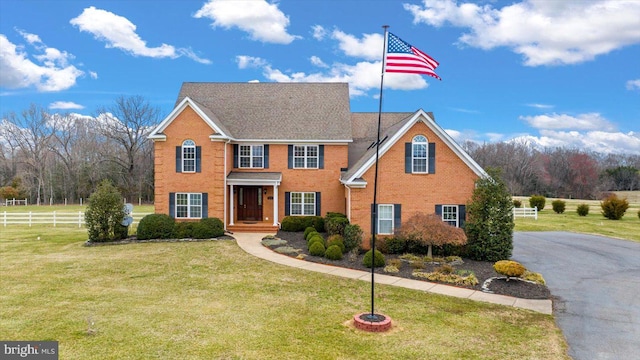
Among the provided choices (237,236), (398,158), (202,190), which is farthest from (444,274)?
(202,190)

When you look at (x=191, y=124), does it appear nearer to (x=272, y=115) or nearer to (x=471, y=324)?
(x=272, y=115)

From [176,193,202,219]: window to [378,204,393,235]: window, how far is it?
11663 millimetres

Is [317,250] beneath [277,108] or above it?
beneath

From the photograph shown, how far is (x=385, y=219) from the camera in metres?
20.7

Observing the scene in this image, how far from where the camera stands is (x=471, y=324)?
428 inches

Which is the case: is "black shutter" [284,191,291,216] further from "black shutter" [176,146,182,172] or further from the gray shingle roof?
"black shutter" [176,146,182,172]

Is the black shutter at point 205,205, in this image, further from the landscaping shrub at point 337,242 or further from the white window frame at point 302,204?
the landscaping shrub at point 337,242

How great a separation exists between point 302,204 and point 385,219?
828 cm

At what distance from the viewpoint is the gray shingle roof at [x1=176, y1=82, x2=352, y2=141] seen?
91.0ft

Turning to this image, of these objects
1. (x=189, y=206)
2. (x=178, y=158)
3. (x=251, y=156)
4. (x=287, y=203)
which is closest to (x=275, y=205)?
(x=287, y=203)

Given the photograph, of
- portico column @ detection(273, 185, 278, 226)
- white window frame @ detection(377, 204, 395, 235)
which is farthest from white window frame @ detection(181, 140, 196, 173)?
white window frame @ detection(377, 204, 395, 235)

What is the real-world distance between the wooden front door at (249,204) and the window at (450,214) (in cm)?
1260

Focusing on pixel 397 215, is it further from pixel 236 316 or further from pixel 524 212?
pixel 524 212

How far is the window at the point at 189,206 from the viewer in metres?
25.8
